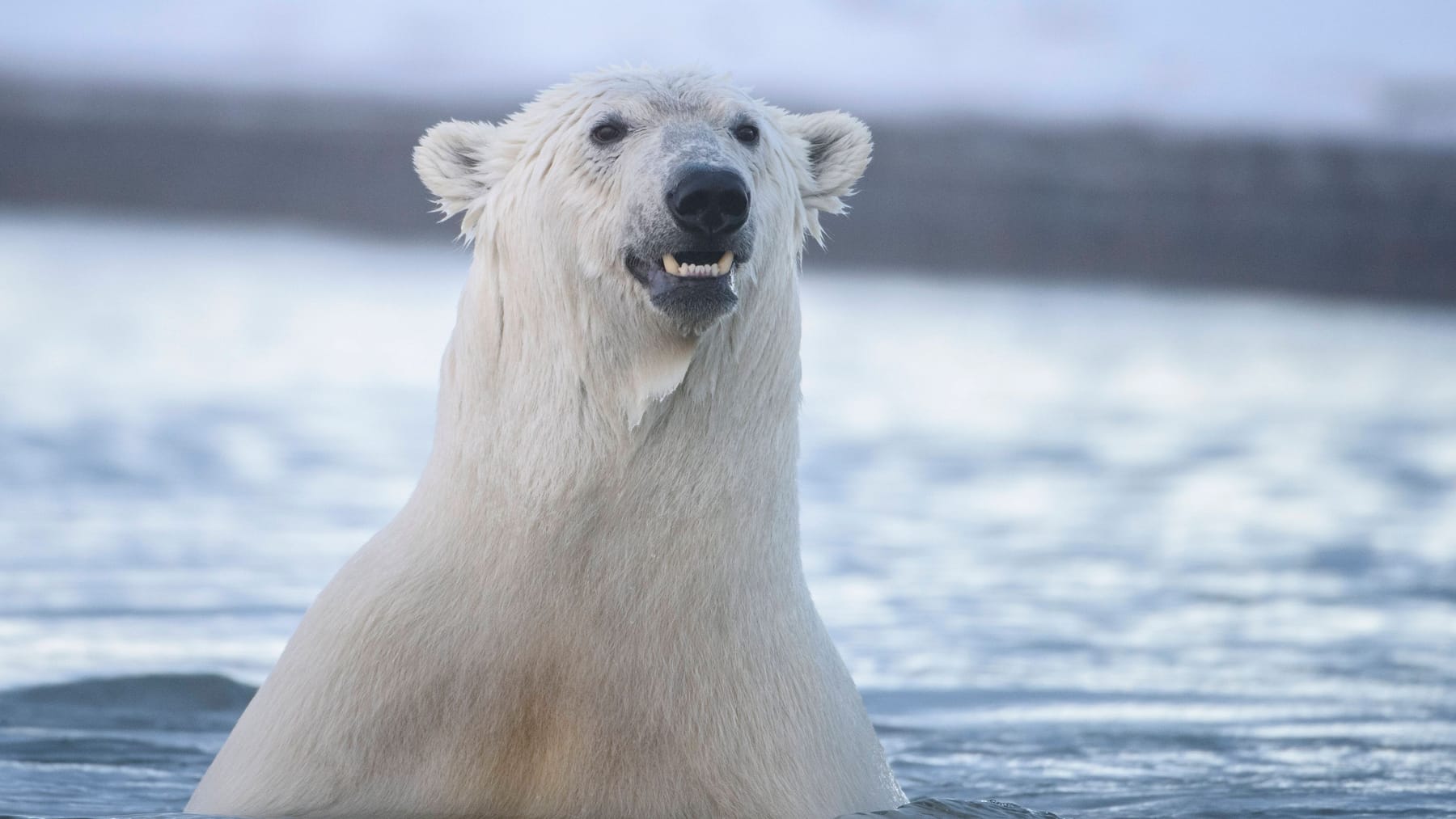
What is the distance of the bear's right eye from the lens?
13.3ft

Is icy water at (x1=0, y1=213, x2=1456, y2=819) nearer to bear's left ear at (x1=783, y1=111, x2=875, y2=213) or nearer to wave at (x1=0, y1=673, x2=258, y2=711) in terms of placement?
wave at (x1=0, y1=673, x2=258, y2=711)

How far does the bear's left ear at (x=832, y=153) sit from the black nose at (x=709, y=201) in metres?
0.73

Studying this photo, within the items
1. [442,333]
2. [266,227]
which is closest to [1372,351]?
[442,333]

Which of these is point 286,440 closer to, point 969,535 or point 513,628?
point 969,535

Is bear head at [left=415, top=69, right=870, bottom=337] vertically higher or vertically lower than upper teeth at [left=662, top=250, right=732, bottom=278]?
higher

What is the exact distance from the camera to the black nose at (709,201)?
3719 millimetres

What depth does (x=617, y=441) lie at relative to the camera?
393cm

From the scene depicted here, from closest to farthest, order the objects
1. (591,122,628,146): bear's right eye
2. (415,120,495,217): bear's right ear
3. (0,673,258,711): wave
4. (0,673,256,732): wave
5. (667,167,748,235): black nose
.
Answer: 1. (667,167,748,235): black nose
2. (591,122,628,146): bear's right eye
3. (415,120,495,217): bear's right ear
4. (0,673,256,732): wave
5. (0,673,258,711): wave

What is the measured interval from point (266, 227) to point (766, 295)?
51.2m

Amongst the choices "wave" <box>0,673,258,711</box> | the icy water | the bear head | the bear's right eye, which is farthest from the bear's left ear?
"wave" <box>0,673,258,711</box>

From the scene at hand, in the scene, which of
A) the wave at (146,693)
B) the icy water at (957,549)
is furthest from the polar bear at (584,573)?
the wave at (146,693)

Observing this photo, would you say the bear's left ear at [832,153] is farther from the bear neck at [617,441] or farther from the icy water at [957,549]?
the icy water at [957,549]

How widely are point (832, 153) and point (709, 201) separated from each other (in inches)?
35.2

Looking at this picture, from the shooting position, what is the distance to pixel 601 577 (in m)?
3.99
